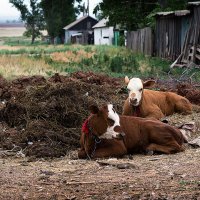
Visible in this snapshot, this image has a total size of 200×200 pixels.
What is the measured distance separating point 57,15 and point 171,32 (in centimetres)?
6359

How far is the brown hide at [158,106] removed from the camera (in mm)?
12562

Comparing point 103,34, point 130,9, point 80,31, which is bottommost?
point 103,34

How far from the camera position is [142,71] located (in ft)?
88.6

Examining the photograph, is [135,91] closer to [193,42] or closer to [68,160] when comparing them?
[68,160]

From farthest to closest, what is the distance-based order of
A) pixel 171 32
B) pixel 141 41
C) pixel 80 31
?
pixel 80 31 → pixel 141 41 → pixel 171 32

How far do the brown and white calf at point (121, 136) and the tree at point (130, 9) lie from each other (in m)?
35.2

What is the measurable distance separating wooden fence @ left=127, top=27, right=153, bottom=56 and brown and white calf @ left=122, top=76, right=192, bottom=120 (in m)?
26.4

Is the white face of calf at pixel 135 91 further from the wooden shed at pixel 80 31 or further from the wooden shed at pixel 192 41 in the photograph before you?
the wooden shed at pixel 80 31

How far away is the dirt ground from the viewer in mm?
7059

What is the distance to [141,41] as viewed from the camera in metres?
43.8

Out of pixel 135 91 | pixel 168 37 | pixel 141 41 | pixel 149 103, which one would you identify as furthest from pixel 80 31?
pixel 135 91

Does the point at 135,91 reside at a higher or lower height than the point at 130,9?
lower

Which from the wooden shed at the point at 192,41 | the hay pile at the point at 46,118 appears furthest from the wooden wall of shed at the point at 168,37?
the hay pile at the point at 46,118

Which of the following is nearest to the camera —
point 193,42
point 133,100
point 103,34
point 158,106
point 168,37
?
point 133,100
